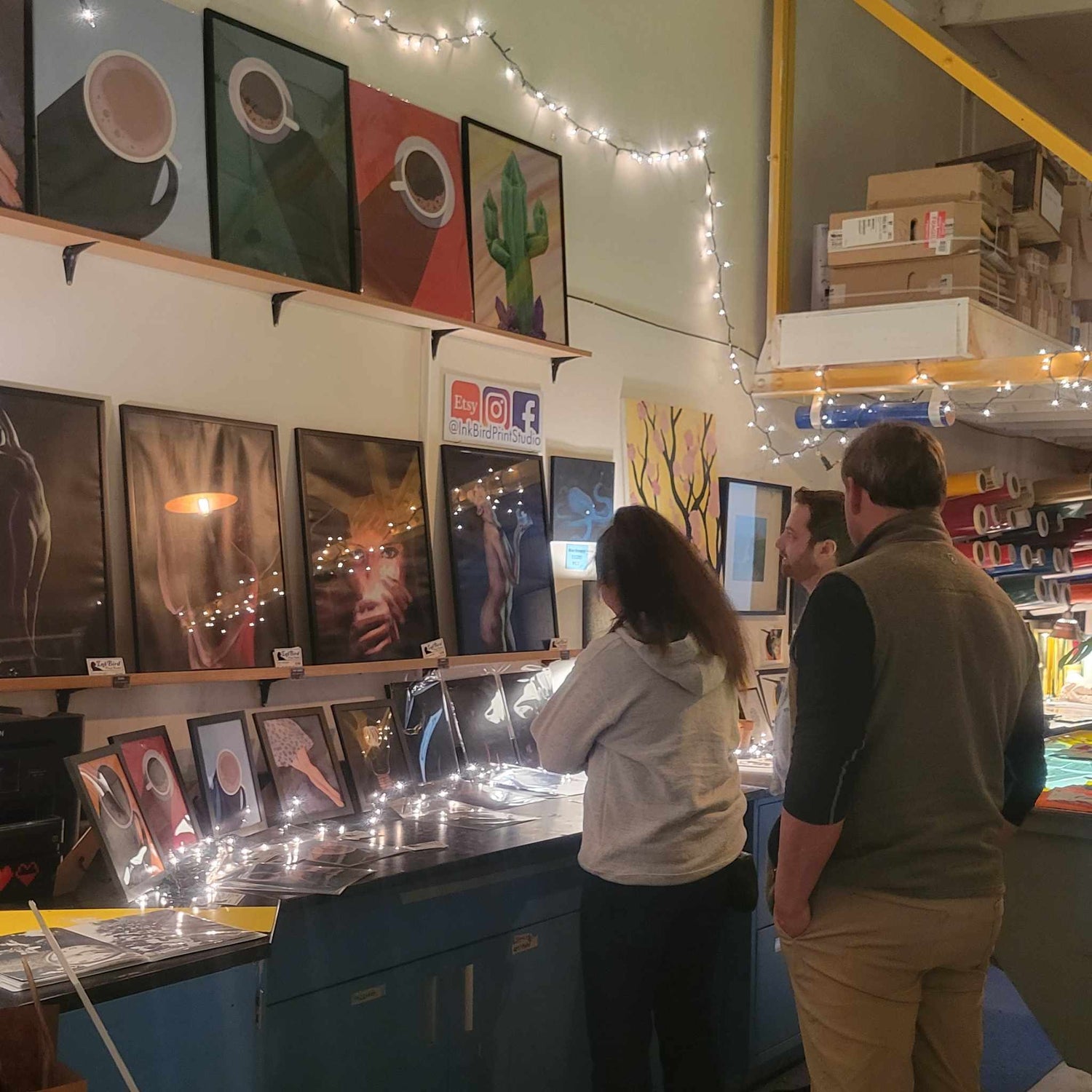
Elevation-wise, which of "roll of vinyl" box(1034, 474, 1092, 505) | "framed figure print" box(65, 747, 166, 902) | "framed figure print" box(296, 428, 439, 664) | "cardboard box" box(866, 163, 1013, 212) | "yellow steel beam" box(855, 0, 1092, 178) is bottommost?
"framed figure print" box(65, 747, 166, 902)

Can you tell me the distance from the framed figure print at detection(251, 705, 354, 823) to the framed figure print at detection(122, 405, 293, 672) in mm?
158

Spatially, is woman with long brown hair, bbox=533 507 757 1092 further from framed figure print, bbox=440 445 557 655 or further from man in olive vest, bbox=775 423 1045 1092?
framed figure print, bbox=440 445 557 655

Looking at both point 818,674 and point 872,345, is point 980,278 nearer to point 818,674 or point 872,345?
point 872,345

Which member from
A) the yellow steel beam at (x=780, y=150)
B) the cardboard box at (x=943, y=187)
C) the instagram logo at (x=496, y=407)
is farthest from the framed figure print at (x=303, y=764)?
the cardboard box at (x=943, y=187)

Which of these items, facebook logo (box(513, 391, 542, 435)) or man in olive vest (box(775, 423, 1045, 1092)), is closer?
man in olive vest (box(775, 423, 1045, 1092))

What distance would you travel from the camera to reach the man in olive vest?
1.94 metres

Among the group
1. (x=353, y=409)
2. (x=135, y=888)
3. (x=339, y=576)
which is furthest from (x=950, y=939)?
(x=353, y=409)

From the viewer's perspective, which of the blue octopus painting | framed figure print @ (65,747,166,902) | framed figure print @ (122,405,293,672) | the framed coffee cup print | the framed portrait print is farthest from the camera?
the framed portrait print

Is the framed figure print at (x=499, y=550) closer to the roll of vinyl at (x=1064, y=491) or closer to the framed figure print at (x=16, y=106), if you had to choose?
the framed figure print at (x=16, y=106)

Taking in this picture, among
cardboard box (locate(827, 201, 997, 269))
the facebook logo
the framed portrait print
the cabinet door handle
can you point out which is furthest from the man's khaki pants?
cardboard box (locate(827, 201, 997, 269))

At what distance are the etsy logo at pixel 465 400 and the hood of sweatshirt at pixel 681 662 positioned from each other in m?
1.15

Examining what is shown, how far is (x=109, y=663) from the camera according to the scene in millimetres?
2430

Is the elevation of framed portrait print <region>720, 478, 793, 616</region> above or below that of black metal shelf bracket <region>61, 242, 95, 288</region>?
below

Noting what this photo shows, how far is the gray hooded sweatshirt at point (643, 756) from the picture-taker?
238 cm
